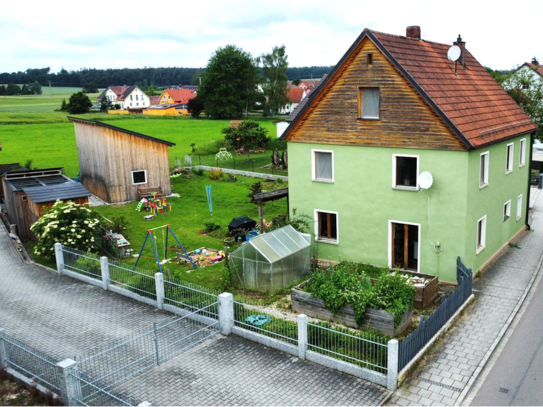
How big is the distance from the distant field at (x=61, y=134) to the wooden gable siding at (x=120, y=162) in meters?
10.9

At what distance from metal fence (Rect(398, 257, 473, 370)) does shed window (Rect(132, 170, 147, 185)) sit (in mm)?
22531

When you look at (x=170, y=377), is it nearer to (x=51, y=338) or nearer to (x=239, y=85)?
(x=51, y=338)

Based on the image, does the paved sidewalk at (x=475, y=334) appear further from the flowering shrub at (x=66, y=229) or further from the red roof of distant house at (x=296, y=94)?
the red roof of distant house at (x=296, y=94)

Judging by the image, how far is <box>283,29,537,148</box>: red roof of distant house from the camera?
17297 millimetres

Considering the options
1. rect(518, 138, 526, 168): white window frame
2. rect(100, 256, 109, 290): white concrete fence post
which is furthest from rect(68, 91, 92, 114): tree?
rect(518, 138, 526, 168): white window frame

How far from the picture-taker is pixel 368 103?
735 inches

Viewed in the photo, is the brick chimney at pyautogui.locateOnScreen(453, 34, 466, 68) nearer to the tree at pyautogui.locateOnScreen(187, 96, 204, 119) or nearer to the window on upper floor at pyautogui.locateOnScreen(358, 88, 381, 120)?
the window on upper floor at pyautogui.locateOnScreen(358, 88, 381, 120)

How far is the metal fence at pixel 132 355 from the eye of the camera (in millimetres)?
12182

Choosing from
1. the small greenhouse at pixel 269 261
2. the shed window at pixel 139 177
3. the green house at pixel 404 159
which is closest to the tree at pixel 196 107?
the shed window at pixel 139 177

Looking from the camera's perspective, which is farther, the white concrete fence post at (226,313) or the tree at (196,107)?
the tree at (196,107)

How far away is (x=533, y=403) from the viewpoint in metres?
11.5

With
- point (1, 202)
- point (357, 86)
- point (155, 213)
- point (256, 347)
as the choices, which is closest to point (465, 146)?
point (357, 86)

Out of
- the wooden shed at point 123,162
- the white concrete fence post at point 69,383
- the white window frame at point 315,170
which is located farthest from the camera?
the wooden shed at point 123,162

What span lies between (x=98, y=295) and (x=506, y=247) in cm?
1718
